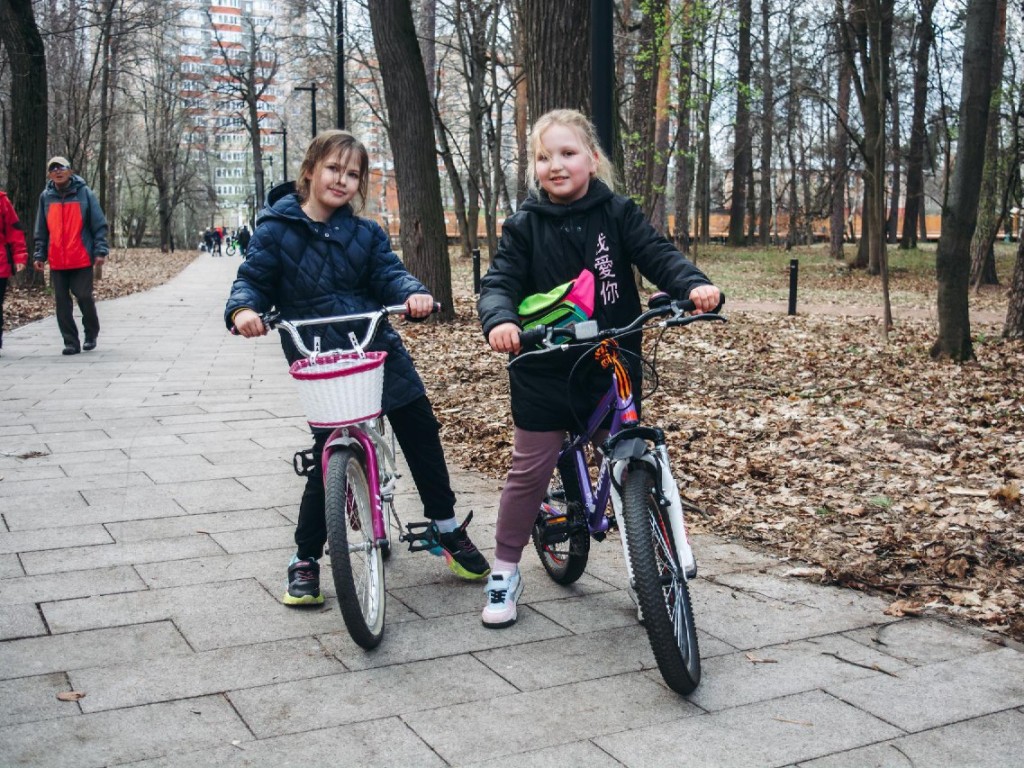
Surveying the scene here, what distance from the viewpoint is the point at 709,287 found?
362 centimetres

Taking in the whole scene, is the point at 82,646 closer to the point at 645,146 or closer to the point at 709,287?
the point at 709,287

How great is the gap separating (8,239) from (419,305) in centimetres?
906

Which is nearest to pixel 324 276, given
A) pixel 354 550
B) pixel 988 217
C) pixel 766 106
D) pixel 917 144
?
pixel 354 550

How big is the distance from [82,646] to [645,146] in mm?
16339

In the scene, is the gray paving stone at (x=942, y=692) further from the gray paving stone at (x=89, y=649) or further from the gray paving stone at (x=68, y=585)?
the gray paving stone at (x=68, y=585)

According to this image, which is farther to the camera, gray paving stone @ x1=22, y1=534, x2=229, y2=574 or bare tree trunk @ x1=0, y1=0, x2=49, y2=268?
bare tree trunk @ x1=0, y1=0, x2=49, y2=268

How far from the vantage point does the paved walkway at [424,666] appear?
314 centimetres

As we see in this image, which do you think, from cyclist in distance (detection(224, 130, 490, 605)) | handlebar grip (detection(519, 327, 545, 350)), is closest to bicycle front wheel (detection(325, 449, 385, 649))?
cyclist in distance (detection(224, 130, 490, 605))

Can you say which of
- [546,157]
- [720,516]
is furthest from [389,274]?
[720,516]

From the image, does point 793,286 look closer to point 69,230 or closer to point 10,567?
point 69,230

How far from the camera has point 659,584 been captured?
11.0 ft

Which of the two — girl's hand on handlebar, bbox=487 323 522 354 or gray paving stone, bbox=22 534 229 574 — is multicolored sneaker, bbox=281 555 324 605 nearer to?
gray paving stone, bbox=22 534 229 574

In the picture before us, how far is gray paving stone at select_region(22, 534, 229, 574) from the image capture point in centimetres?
490

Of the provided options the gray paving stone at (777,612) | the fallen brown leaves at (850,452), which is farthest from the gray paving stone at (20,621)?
the fallen brown leaves at (850,452)
